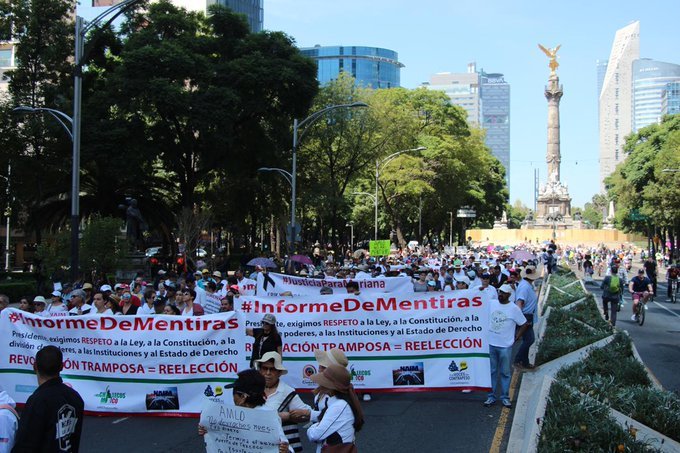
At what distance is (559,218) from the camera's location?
124 meters

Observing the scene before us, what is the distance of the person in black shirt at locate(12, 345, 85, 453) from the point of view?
4734 mm

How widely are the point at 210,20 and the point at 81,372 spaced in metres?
36.4

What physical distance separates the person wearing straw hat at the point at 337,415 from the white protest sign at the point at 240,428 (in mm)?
418

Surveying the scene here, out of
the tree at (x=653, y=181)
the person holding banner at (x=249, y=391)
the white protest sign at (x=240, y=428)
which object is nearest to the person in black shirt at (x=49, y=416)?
the white protest sign at (x=240, y=428)

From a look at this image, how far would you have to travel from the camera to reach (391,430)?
924 centimetres

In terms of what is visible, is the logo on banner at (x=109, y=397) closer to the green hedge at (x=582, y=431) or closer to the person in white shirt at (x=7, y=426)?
the person in white shirt at (x=7, y=426)

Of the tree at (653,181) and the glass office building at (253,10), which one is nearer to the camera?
the tree at (653,181)

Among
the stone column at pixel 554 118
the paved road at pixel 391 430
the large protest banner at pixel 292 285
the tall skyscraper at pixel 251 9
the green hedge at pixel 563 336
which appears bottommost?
the paved road at pixel 391 430

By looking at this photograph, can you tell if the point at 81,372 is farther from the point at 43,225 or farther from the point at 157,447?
the point at 43,225

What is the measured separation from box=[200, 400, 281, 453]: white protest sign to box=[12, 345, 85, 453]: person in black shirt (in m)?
0.83

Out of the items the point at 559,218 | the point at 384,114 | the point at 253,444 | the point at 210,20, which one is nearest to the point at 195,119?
the point at 210,20

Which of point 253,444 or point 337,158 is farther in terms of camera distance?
point 337,158

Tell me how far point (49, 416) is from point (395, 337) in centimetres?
647

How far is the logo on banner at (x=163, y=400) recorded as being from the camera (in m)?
9.75
